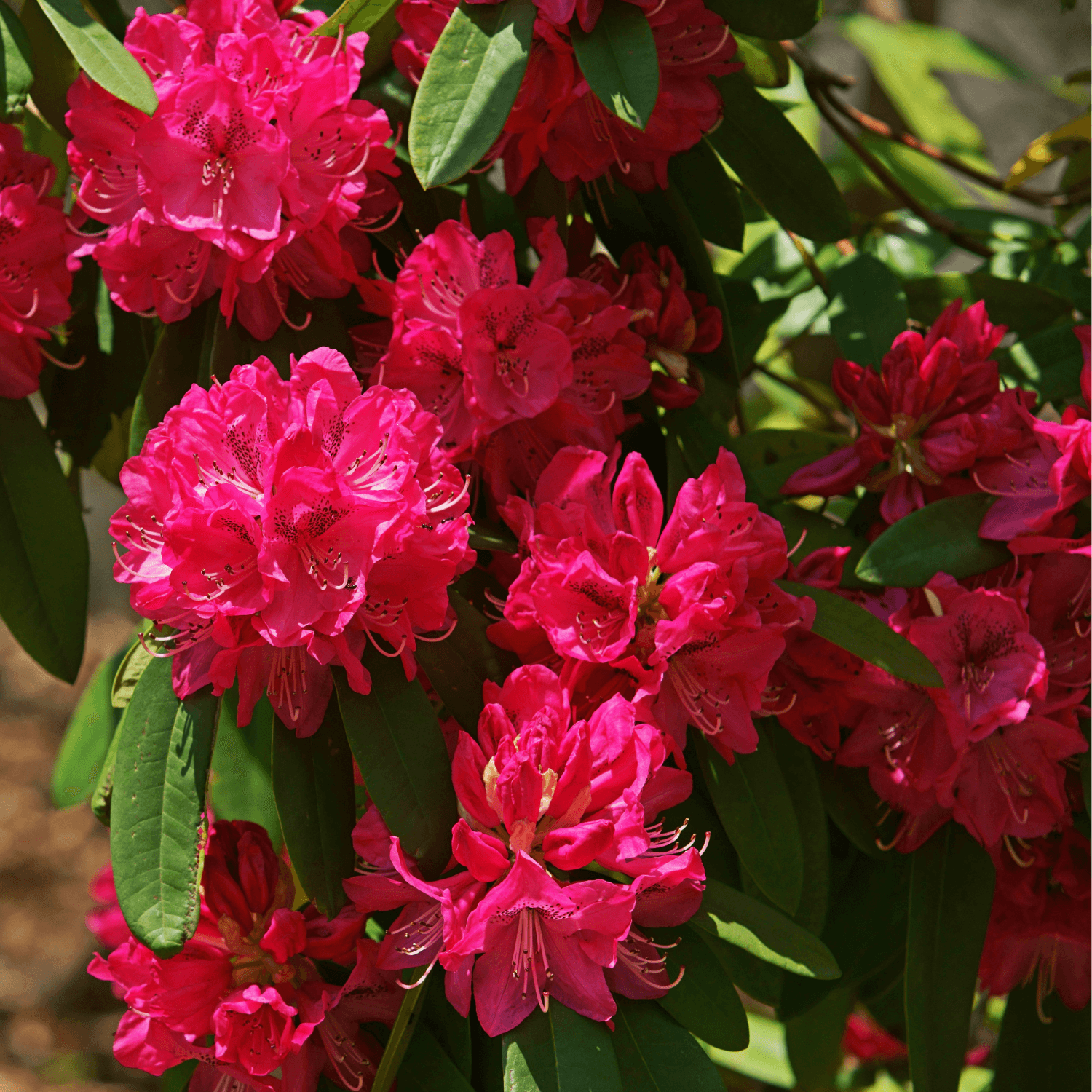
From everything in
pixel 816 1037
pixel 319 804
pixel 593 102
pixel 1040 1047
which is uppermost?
pixel 593 102

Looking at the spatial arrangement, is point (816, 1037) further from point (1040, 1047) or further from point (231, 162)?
point (231, 162)

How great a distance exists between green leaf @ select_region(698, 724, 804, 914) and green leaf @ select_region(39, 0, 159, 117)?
2.03 ft

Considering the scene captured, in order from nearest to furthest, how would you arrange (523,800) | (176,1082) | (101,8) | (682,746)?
(523,800), (682,746), (176,1082), (101,8)

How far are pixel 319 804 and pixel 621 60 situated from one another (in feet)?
1.80

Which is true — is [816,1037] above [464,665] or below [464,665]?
below

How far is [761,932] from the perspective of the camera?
77cm

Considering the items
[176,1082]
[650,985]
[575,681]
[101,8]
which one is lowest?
[176,1082]

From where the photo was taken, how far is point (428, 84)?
2.48 ft

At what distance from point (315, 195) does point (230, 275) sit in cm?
8

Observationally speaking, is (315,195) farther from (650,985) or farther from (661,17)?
(650,985)

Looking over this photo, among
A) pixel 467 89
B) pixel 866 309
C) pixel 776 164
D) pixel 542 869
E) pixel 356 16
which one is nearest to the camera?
pixel 542 869

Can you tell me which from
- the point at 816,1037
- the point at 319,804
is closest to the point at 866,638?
the point at 319,804

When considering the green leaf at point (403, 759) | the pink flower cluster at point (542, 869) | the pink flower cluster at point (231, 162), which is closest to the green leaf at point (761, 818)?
the pink flower cluster at point (542, 869)

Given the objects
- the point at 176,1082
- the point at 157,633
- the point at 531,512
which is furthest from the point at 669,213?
the point at 176,1082
